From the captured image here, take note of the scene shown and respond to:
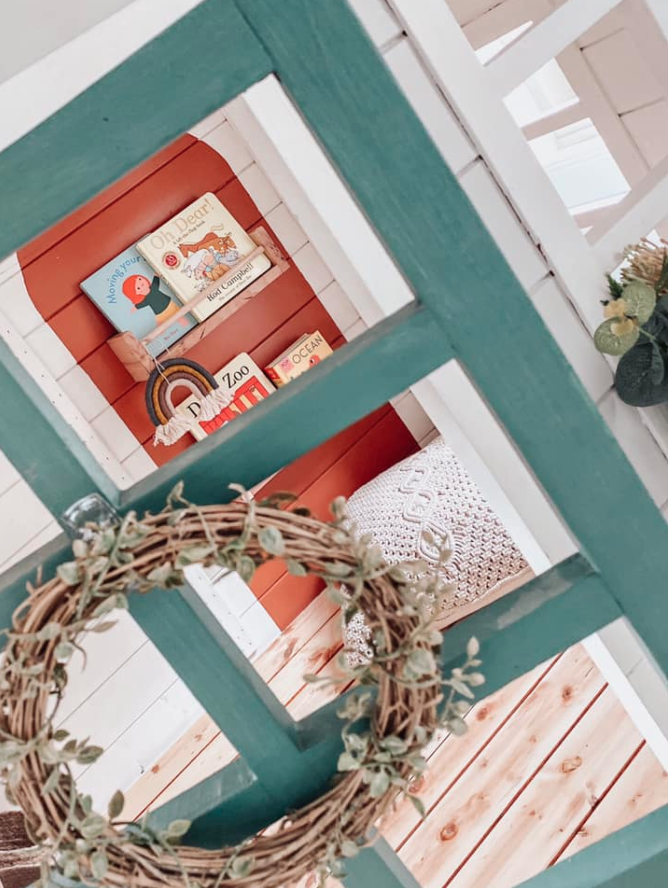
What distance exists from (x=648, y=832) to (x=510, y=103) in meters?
2.88

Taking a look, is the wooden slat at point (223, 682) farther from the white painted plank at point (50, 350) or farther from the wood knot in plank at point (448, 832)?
the white painted plank at point (50, 350)

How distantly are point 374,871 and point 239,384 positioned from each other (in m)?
2.36

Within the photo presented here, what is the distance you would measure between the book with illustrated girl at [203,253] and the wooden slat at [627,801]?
1.94 metres

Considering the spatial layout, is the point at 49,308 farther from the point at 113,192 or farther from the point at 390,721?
the point at 390,721

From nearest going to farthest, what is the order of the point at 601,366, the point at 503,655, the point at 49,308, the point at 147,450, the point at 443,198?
the point at 443,198
the point at 503,655
the point at 601,366
the point at 49,308
the point at 147,450

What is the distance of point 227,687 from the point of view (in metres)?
0.83

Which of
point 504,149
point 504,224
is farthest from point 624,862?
point 504,149

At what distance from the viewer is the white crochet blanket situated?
2811mm

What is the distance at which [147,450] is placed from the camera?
120 inches

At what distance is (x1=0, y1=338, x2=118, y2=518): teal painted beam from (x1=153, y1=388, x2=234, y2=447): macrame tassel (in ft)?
7.25

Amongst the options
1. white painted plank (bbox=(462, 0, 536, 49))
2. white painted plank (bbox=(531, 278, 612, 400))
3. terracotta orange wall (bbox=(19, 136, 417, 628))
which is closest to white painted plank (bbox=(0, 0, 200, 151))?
white painted plank (bbox=(531, 278, 612, 400))

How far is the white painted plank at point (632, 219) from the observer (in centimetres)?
143

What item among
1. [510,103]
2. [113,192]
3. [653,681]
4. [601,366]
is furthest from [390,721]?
[510,103]

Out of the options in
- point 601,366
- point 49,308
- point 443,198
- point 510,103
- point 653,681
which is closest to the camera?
point 443,198
